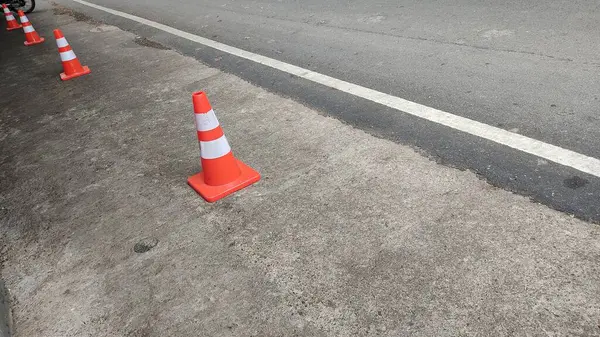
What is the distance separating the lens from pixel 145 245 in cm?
298

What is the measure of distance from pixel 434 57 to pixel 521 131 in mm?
2041

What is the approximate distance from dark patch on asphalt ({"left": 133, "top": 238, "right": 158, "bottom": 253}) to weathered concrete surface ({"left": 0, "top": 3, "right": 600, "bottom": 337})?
4cm

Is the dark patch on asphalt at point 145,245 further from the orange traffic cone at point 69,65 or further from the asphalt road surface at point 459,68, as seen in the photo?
the orange traffic cone at point 69,65

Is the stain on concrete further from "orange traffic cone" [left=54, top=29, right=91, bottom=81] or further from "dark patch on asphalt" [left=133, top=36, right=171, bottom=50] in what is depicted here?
"dark patch on asphalt" [left=133, top=36, right=171, bottom=50]

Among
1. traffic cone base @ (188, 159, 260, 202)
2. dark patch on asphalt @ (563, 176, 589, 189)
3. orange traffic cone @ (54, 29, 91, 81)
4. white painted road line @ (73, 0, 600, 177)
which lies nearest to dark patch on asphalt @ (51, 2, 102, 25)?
orange traffic cone @ (54, 29, 91, 81)

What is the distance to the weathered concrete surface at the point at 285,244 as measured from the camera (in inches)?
89.4

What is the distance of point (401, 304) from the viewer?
7.52 ft

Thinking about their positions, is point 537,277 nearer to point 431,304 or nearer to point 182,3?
point 431,304

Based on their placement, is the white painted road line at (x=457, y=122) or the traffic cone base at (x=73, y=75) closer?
the white painted road line at (x=457, y=122)

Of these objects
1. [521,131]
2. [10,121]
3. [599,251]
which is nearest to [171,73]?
[10,121]

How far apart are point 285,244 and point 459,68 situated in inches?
126

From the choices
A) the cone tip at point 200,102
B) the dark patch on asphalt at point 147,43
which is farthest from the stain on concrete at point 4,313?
the dark patch on asphalt at point 147,43

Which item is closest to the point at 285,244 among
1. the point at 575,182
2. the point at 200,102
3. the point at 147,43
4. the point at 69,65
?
the point at 200,102

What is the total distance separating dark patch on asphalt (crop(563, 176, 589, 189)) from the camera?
2.93 metres
